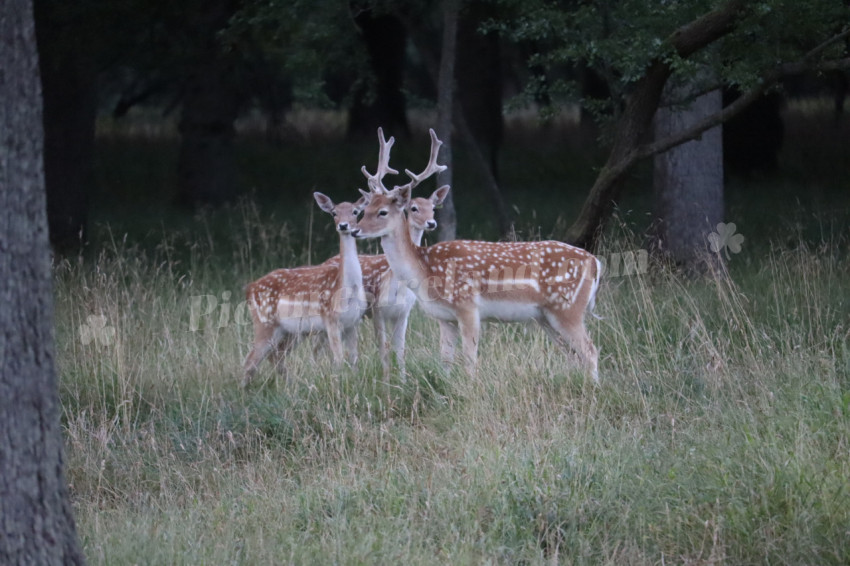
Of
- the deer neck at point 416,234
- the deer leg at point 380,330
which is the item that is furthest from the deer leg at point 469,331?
the deer neck at point 416,234

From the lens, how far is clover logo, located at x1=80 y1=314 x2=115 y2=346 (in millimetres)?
7461

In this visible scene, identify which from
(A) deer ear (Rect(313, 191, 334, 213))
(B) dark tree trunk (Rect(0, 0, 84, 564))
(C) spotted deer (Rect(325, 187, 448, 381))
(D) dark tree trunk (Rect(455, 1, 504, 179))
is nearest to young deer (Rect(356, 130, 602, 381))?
(C) spotted deer (Rect(325, 187, 448, 381))

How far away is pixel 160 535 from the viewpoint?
4.57 meters

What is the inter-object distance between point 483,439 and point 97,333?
324 cm

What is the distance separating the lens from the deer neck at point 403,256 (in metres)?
7.32

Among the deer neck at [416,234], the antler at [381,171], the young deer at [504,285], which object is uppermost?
the antler at [381,171]

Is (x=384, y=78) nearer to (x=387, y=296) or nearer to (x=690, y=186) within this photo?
(x=690, y=186)

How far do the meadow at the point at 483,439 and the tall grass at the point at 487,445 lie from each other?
0.02 meters

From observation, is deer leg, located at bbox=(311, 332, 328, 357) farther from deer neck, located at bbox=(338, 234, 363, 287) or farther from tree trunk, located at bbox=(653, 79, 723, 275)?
tree trunk, located at bbox=(653, 79, 723, 275)

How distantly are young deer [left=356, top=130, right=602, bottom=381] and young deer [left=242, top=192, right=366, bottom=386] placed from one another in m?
0.35

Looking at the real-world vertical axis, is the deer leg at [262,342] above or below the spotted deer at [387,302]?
below

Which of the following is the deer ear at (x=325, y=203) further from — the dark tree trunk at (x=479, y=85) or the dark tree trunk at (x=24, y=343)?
the dark tree trunk at (x=479, y=85)

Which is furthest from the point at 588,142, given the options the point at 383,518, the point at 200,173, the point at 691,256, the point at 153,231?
the point at 383,518

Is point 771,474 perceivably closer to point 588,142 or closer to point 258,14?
point 258,14
